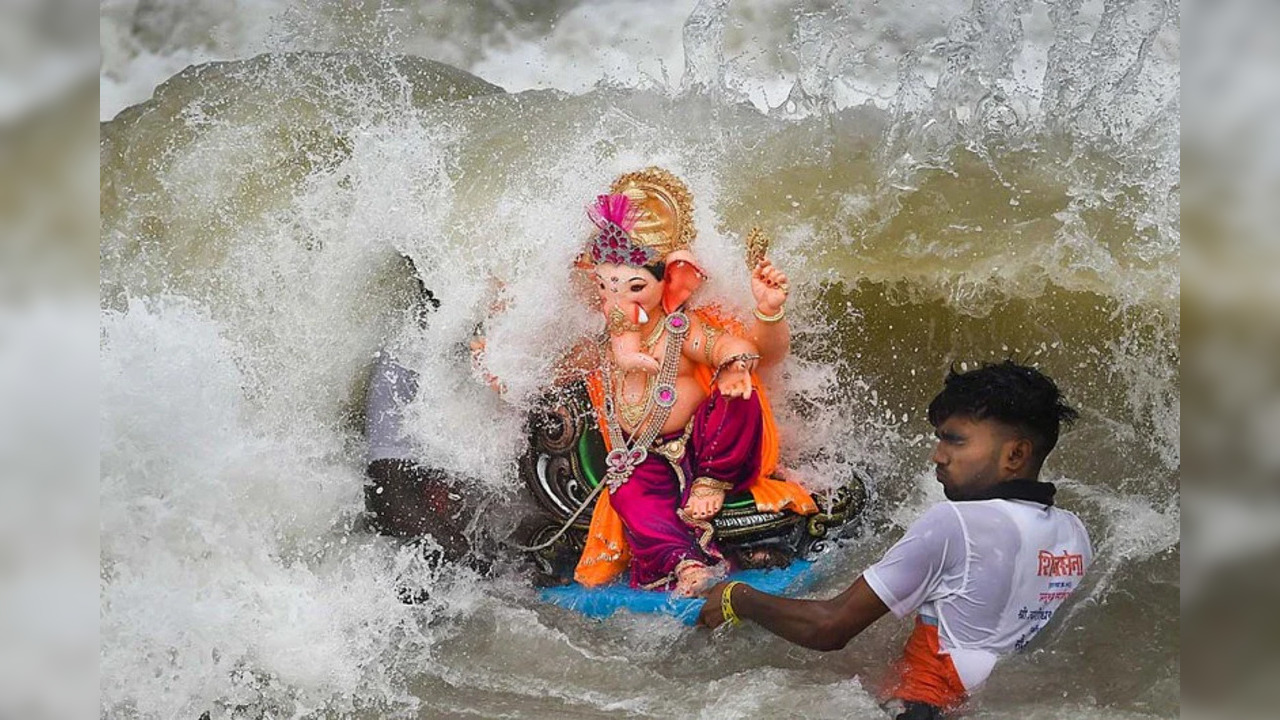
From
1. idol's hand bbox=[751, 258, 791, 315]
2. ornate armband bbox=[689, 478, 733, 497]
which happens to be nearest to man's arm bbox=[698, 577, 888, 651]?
ornate armband bbox=[689, 478, 733, 497]

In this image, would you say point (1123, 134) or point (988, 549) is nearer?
point (988, 549)

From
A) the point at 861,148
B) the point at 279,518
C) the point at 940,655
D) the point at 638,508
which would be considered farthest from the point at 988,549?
the point at 279,518

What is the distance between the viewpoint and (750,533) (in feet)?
10.9

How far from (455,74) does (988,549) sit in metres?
1.89

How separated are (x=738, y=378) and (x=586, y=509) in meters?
0.53

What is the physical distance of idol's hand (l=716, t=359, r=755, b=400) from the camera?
3246mm

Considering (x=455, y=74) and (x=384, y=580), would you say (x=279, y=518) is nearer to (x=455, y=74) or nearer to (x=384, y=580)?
(x=384, y=580)

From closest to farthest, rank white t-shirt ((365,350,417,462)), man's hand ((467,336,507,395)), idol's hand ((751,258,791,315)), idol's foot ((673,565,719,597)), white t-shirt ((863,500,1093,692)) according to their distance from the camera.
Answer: white t-shirt ((863,500,1093,692)) < idol's hand ((751,258,791,315)) < idol's foot ((673,565,719,597)) < man's hand ((467,336,507,395)) < white t-shirt ((365,350,417,462))

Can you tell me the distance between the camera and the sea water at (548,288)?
334 centimetres

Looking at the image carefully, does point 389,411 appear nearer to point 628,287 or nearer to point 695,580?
point 628,287

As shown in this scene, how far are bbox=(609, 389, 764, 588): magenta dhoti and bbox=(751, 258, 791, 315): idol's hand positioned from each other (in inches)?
9.8

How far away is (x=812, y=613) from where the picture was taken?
3.14 metres

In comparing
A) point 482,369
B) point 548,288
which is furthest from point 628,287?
point 482,369

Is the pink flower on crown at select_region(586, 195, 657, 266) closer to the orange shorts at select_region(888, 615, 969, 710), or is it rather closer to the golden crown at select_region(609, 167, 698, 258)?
the golden crown at select_region(609, 167, 698, 258)
